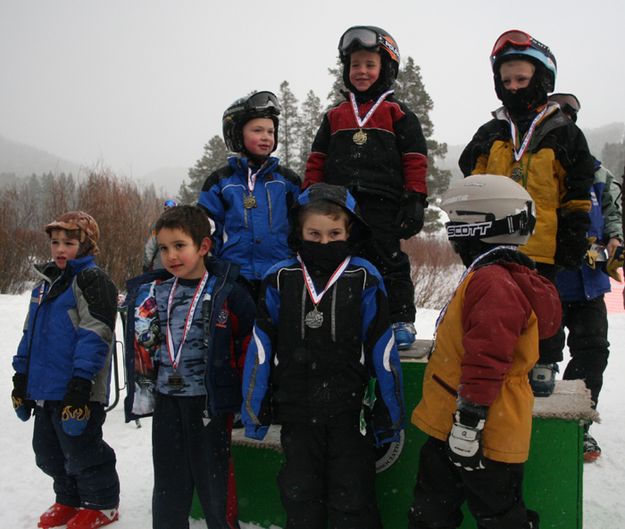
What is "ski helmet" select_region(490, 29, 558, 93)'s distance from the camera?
300 centimetres

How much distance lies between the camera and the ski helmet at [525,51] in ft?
9.84

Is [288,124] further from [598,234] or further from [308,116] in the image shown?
[598,234]

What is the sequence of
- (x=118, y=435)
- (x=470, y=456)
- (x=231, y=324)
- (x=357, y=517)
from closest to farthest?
(x=470, y=456)
(x=357, y=517)
(x=231, y=324)
(x=118, y=435)

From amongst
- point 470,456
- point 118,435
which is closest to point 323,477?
point 470,456

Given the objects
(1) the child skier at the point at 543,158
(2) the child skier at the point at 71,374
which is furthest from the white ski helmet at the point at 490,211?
(2) the child skier at the point at 71,374

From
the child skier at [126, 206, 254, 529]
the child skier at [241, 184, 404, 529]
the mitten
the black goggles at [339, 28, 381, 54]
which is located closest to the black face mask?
the child skier at [241, 184, 404, 529]

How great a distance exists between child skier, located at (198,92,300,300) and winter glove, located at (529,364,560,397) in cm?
160

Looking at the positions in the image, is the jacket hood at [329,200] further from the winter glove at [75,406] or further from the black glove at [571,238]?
the winter glove at [75,406]

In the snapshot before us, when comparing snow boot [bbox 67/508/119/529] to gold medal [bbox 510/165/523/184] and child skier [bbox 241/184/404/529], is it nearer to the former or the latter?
child skier [bbox 241/184/404/529]

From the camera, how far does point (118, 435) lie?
15.5 ft

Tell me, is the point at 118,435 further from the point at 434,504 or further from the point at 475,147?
the point at 475,147

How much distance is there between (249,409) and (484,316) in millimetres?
1174

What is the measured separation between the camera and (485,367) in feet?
6.45

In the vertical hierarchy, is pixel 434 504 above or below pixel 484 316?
below
